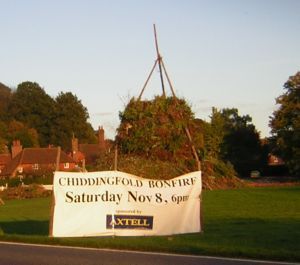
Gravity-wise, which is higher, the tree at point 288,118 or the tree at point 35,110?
the tree at point 35,110

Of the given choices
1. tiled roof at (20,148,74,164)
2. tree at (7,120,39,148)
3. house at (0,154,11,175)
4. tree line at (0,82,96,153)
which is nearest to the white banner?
tiled roof at (20,148,74,164)

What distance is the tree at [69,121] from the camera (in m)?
108

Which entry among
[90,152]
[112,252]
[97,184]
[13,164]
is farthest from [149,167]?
[90,152]

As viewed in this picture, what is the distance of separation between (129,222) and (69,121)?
93.3 meters

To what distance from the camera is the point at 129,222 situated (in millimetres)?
15914

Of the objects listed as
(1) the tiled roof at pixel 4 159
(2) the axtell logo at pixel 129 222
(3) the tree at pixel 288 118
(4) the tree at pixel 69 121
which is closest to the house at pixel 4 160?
(1) the tiled roof at pixel 4 159

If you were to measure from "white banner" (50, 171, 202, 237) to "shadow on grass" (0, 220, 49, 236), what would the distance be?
198 centimetres

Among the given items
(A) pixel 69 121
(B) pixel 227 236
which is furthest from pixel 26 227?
(A) pixel 69 121

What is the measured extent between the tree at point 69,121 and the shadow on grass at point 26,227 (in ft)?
281

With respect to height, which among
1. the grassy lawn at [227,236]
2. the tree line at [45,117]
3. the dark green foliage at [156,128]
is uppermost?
the tree line at [45,117]

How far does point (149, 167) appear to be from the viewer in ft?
112

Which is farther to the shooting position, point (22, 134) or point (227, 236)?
point (22, 134)

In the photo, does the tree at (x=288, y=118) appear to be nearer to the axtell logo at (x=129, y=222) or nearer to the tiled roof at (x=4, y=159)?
the tiled roof at (x=4, y=159)

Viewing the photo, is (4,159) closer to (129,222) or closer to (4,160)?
(4,160)
